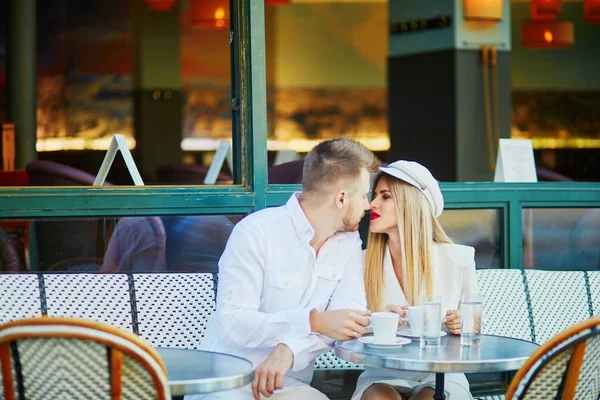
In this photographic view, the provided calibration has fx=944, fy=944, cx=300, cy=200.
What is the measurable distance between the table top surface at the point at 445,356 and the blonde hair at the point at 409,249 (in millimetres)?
447

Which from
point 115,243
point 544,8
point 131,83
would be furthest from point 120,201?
point 131,83

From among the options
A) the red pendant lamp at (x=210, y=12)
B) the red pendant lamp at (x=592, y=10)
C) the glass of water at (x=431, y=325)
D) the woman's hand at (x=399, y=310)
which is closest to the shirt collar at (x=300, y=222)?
the woman's hand at (x=399, y=310)

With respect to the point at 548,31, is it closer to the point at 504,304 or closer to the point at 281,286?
the point at 504,304

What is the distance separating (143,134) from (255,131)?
7513 millimetres

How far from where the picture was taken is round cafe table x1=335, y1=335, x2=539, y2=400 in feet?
8.05

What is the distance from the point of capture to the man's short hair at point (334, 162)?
2979 mm

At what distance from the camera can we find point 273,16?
11.5 meters

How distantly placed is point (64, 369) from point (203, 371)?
0.40 meters

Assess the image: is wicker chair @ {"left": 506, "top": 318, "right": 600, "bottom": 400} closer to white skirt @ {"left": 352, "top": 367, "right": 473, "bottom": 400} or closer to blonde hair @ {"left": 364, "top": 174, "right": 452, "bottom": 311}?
white skirt @ {"left": 352, "top": 367, "right": 473, "bottom": 400}

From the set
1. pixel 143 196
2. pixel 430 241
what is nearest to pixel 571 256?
pixel 430 241

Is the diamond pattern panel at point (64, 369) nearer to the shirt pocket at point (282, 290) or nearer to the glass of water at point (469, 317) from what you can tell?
the shirt pocket at point (282, 290)

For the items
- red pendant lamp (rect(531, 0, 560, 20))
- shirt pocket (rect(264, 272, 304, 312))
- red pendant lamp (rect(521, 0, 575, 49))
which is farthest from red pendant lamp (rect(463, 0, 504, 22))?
shirt pocket (rect(264, 272, 304, 312))

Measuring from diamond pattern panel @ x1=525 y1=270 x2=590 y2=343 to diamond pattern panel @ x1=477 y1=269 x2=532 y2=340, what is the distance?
1.8 inches

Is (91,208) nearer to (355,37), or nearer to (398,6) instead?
(398,6)
